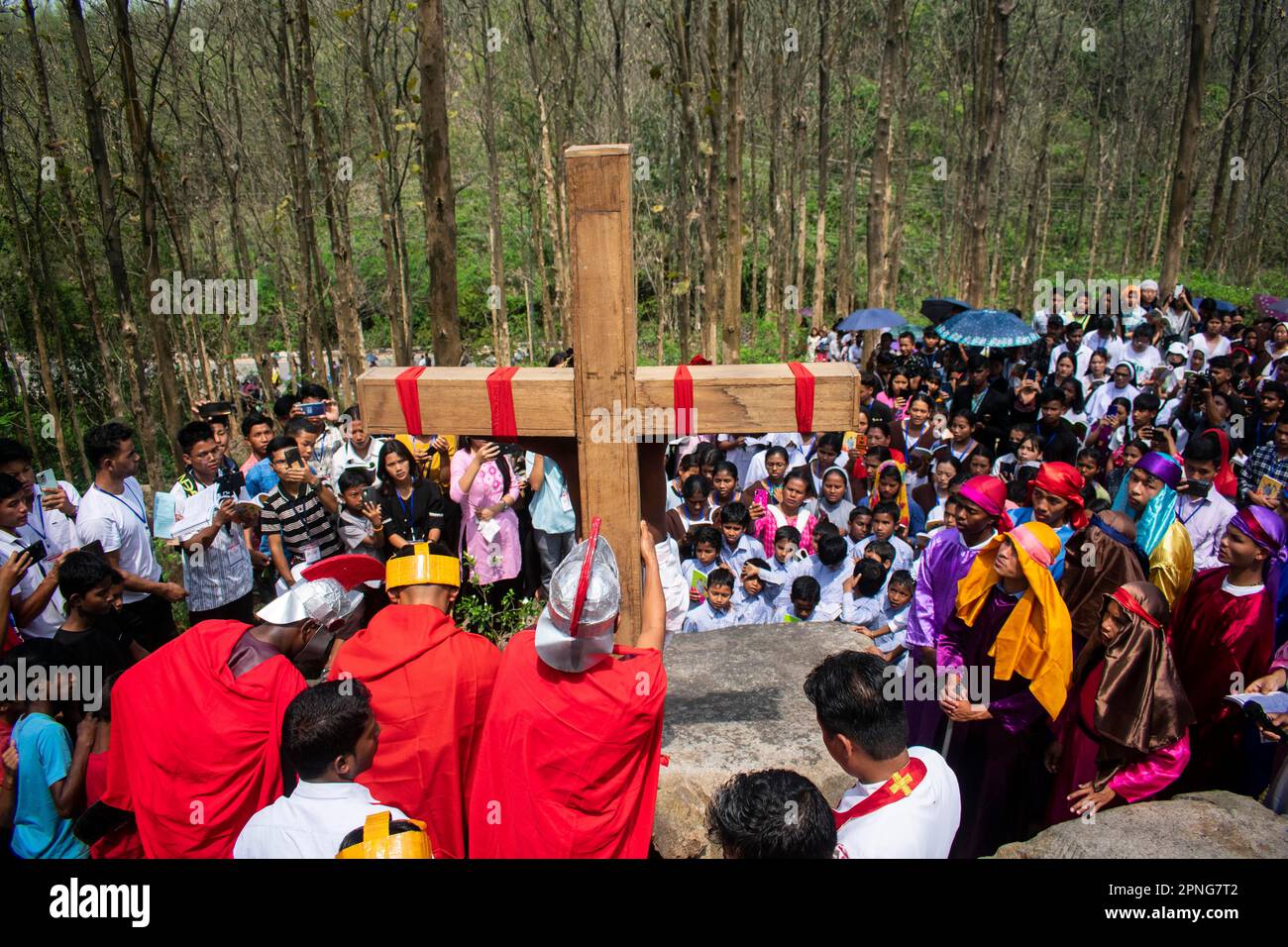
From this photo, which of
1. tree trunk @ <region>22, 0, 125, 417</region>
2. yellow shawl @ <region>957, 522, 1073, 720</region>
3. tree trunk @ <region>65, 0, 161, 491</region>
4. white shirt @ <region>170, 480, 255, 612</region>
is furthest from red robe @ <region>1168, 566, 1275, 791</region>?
tree trunk @ <region>22, 0, 125, 417</region>

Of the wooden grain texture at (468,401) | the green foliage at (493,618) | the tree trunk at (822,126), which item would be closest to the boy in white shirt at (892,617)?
the green foliage at (493,618)

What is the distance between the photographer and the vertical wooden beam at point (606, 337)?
2.76m

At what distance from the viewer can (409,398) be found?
310 cm

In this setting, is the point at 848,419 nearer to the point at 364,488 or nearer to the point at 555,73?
the point at 364,488

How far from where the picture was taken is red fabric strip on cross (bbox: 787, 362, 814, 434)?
2.94 m

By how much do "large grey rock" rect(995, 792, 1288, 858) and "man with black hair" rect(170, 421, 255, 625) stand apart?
4.55 metres

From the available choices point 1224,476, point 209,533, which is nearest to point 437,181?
point 209,533

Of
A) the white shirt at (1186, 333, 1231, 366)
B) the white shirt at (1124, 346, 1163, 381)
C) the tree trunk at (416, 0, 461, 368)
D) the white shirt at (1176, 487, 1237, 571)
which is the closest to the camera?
the white shirt at (1176, 487, 1237, 571)

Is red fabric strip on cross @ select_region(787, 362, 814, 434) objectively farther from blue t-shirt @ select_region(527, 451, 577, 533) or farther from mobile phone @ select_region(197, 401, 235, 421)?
mobile phone @ select_region(197, 401, 235, 421)

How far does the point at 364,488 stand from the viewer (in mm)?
5953

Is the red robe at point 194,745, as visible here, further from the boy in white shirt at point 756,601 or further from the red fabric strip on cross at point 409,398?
the boy in white shirt at point 756,601

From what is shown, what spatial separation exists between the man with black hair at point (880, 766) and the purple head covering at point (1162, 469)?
3.50m

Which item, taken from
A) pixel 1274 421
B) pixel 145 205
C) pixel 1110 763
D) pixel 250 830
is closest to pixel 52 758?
pixel 250 830

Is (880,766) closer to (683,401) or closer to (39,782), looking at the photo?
(683,401)
